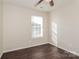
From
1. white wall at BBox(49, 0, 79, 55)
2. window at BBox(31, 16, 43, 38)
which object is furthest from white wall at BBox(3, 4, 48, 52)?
white wall at BBox(49, 0, 79, 55)

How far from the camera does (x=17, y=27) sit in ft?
11.8

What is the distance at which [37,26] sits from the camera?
4.47 meters

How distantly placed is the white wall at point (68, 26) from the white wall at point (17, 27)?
1373 millimetres

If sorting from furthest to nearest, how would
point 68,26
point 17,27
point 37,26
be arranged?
point 37,26 < point 17,27 < point 68,26

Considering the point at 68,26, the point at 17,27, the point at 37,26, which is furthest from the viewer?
the point at 37,26

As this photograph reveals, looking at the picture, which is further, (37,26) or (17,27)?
(37,26)

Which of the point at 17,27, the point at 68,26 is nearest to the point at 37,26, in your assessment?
the point at 17,27

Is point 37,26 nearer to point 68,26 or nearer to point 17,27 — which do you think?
point 17,27

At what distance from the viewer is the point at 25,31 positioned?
3861 mm

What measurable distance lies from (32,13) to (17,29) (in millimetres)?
1312

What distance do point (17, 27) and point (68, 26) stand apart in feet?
8.62

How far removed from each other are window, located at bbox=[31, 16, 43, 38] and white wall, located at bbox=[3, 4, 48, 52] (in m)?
0.26

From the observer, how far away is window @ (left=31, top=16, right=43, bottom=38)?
167 inches

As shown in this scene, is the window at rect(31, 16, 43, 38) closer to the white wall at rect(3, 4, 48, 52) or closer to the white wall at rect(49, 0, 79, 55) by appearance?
the white wall at rect(3, 4, 48, 52)
